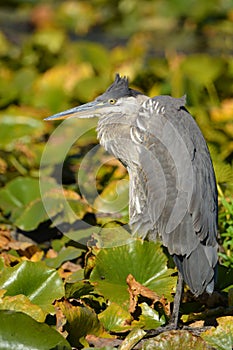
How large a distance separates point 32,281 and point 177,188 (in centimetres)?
87

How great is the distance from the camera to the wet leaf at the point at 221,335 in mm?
3281

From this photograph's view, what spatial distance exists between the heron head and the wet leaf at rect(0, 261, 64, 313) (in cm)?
85

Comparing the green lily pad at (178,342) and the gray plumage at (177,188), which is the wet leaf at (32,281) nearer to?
the gray plumage at (177,188)

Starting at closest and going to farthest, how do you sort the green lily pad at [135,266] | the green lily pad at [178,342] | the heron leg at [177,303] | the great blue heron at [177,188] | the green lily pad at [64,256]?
the green lily pad at [178,342] < the great blue heron at [177,188] < the heron leg at [177,303] < the green lily pad at [135,266] < the green lily pad at [64,256]

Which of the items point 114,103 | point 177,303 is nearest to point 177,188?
point 177,303

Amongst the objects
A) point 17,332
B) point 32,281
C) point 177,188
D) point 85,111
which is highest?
point 85,111

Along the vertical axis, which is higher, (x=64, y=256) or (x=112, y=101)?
(x=112, y=101)

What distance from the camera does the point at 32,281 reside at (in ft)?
12.1

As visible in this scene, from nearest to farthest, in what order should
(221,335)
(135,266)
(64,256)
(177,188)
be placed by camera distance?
(221,335), (177,188), (135,266), (64,256)

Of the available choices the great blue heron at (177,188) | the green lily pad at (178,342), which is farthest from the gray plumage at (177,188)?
the green lily pad at (178,342)

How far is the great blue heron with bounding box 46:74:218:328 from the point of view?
3.49 metres

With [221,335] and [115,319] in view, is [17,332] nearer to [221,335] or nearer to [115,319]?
[115,319]

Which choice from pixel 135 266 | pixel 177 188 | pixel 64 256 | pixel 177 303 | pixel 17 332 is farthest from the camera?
pixel 64 256

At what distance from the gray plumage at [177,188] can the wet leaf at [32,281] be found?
0.55m
